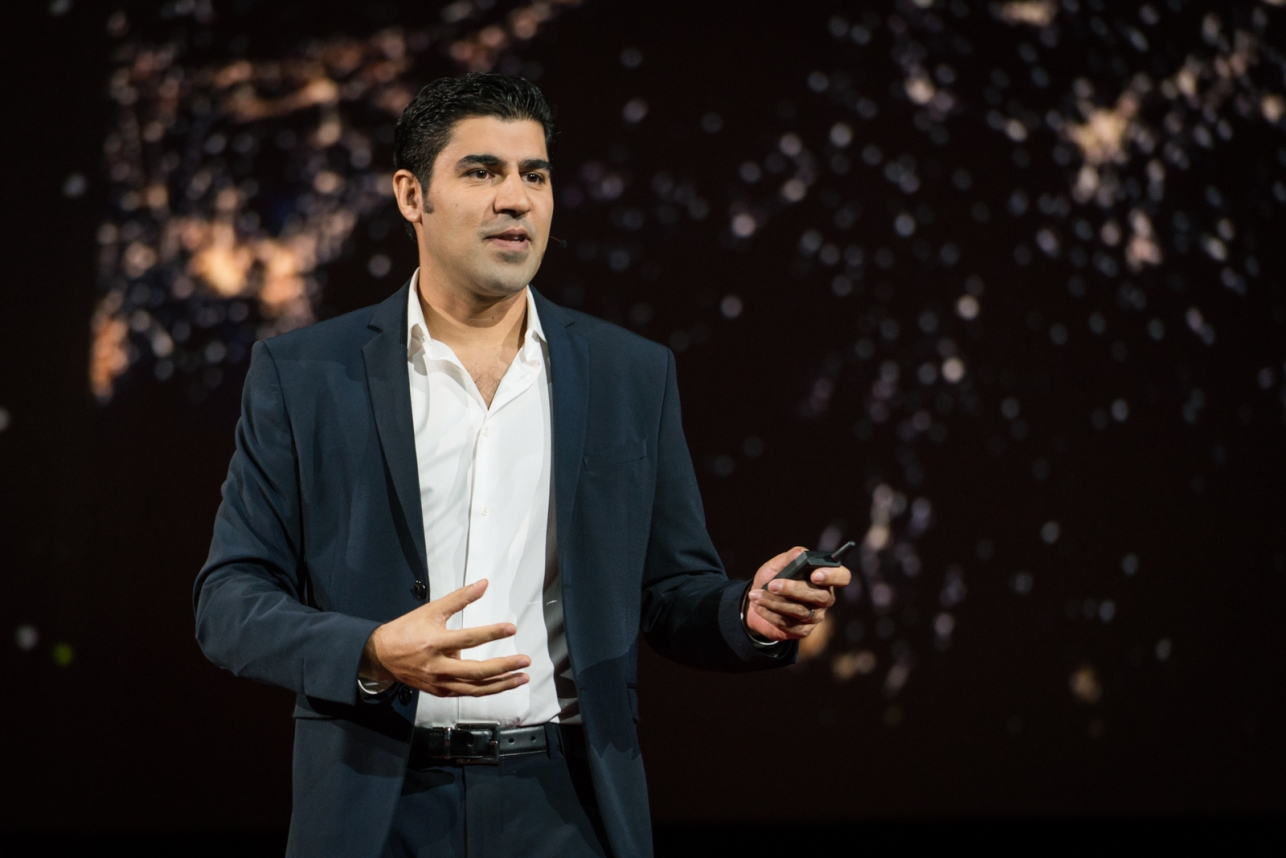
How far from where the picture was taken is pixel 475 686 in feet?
3.70

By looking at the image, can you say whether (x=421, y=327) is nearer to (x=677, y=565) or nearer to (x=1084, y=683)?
(x=677, y=565)

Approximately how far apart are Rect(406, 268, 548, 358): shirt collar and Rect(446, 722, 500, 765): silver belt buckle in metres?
0.46

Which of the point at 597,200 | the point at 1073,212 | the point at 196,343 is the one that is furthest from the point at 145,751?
the point at 1073,212

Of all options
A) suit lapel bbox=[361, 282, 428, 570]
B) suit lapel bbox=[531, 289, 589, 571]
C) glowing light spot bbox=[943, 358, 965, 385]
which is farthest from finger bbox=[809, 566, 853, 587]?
glowing light spot bbox=[943, 358, 965, 385]

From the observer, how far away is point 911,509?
3344 millimetres

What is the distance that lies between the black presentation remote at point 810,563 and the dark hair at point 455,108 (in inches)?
26.8

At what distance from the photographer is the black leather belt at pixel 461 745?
1.34m

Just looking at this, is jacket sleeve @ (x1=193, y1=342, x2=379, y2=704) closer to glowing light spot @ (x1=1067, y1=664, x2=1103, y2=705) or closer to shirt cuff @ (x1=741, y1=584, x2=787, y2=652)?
shirt cuff @ (x1=741, y1=584, x2=787, y2=652)

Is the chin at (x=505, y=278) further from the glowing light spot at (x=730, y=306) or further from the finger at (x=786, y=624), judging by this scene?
the glowing light spot at (x=730, y=306)

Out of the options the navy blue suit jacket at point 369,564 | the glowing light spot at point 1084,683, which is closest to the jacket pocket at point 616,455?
the navy blue suit jacket at point 369,564

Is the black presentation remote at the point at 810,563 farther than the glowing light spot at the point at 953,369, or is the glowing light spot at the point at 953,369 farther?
the glowing light spot at the point at 953,369

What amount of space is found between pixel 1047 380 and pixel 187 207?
2436mm

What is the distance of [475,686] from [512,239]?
23.8 inches

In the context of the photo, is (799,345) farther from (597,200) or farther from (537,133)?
(537,133)
